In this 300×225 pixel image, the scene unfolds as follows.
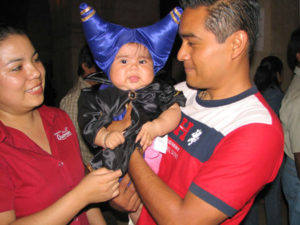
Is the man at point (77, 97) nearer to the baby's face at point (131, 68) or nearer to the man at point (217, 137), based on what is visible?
the baby's face at point (131, 68)

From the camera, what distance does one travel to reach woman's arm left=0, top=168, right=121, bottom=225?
1.34 m

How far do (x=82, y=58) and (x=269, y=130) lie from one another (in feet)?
10.9

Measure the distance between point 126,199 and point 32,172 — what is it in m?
0.71

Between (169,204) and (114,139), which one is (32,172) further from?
(169,204)

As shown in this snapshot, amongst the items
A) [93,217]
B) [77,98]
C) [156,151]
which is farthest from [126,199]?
[77,98]

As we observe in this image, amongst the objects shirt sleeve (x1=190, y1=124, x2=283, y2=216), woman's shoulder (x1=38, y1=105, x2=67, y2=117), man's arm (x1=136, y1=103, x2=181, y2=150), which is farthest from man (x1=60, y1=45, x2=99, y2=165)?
shirt sleeve (x1=190, y1=124, x2=283, y2=216)

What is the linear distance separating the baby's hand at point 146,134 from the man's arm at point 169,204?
0.55ft

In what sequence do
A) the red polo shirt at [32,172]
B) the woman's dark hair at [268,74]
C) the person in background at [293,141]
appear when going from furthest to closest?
the woman's dark hair at [268,74] < the person in background at [293,141] < the red polo shirt at [32,172]

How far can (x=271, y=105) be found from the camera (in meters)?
3.80

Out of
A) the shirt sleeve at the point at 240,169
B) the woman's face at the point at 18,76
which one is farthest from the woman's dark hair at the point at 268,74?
the woman's face at the point at 18,76

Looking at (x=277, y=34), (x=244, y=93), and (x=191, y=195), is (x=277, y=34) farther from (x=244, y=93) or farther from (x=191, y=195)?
(x=191, y=195)

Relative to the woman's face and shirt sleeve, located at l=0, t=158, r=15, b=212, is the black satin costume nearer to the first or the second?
the woman's face

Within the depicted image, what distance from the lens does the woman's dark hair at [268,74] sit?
4.02 metres

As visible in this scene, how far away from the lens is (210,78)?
5.07 feet
